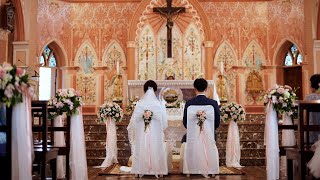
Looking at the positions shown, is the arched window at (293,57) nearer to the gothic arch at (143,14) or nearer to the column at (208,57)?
the column at (208,57)

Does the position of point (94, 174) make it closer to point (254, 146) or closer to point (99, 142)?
point (99, 142)

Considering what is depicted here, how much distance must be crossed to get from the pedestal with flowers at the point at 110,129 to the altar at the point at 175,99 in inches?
53.7

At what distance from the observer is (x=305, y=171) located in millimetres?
6445

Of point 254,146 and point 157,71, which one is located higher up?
point 157,71

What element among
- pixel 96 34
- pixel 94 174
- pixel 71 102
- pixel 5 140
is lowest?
pixel 94 174

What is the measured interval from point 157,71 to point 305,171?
11.3m

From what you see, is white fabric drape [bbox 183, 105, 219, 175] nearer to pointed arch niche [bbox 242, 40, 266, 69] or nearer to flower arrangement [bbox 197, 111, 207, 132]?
flower arrangement [bbox 197, 111, 207, 132]

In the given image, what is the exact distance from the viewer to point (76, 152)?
8.13 meters

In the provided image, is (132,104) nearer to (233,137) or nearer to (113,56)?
(233,137)

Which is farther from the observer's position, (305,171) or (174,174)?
(174,174)

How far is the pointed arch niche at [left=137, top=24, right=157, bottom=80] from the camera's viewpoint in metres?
17.4

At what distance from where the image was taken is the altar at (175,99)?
448 inches

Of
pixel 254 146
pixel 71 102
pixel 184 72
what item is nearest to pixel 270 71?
pixel 184 72

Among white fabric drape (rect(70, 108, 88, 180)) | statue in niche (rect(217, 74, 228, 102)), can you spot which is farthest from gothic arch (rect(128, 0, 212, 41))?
white fabric drape (rect(70, 108, 88, 180))
